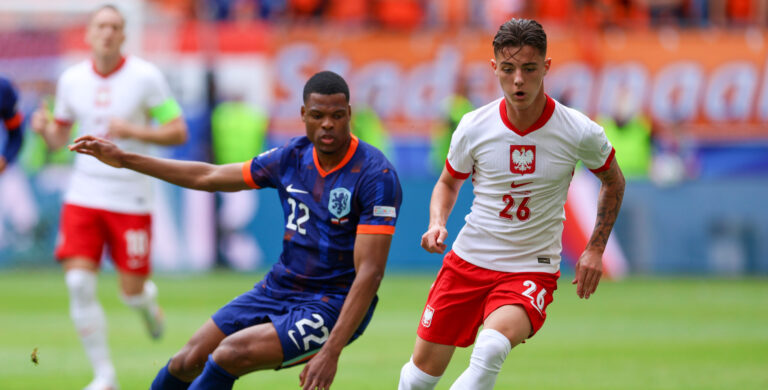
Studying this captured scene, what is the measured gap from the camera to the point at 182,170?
621cm

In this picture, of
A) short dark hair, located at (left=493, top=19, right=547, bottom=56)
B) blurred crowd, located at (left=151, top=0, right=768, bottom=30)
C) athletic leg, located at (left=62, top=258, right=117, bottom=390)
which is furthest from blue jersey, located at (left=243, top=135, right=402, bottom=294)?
blurred crowd, located at (left=151, top=0, right=768, bottom=30)

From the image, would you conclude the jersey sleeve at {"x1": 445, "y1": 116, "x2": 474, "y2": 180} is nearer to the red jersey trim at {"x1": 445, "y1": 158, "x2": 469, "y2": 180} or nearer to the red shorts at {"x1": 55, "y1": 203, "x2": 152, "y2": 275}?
the red jersey trim at {"x1": 445, "y1": 158, "x2": 469, "y2": 180}

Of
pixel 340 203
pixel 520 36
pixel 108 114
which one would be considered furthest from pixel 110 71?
pixel 520 36

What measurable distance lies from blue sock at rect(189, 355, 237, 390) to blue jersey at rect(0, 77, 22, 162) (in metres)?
4.04

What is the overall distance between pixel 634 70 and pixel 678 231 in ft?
15.0

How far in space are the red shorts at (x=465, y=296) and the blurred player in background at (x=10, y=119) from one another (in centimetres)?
434

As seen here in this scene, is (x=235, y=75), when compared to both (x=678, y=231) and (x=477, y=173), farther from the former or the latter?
(x=477, y=173)

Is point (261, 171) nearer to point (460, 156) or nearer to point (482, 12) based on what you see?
point (460, 156)

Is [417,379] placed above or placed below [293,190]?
below

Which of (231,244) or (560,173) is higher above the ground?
(560,173)

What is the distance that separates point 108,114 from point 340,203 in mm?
3465

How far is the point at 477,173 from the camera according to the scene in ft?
20.7

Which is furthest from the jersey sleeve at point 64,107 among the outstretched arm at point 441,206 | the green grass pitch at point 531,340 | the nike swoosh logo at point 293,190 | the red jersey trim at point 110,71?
the outstretched arm at point 441,206

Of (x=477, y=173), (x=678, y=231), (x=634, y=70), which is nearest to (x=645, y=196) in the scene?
(x=678, y=231)
